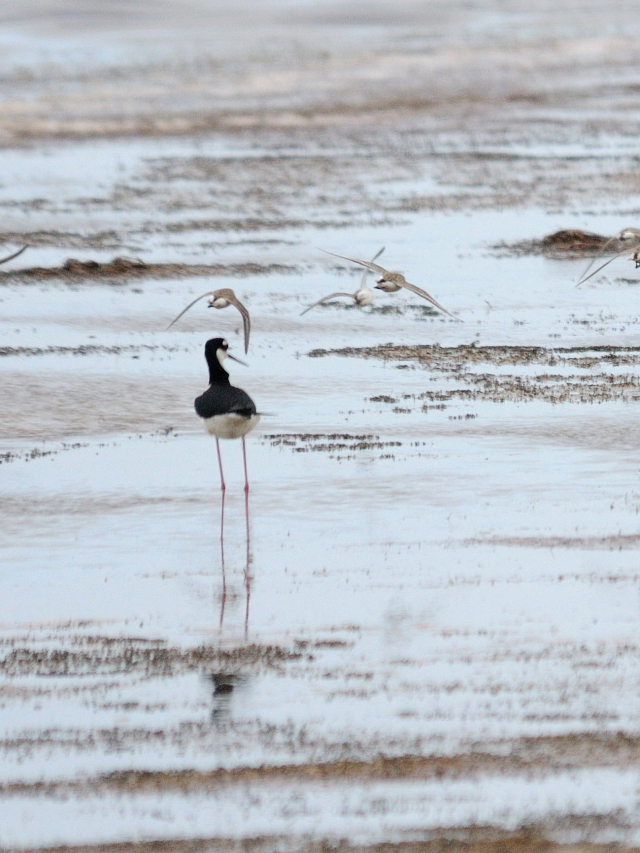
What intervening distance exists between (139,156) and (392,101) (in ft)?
36.5

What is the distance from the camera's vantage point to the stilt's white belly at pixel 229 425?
11750 millimetres

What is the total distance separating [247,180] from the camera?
29297mm

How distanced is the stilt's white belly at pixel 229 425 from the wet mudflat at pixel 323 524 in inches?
14.5

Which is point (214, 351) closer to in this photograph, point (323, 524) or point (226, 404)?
point (226, 404)

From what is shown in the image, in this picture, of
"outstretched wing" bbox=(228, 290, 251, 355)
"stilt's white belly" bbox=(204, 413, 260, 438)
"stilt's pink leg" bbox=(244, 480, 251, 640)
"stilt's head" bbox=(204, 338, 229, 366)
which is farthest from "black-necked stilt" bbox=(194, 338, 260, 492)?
"outstretched wing" bbox=(228, 290, 251, 355)

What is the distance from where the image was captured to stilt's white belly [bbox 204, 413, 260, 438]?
463 inches

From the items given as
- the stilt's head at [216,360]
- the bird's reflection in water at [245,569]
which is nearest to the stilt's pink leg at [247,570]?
the bird's reflection in water at [245,569]

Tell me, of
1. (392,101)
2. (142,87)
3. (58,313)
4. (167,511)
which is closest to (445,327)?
(58,313)

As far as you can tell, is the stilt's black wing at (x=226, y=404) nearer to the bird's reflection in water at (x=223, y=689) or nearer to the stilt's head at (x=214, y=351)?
the stilt's head at (x=214, y=351)

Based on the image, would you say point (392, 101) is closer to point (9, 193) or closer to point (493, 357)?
point (9, 193)

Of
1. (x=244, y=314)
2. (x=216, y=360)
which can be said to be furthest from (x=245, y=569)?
(x=244, y=314)

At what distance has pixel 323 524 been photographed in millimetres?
10789

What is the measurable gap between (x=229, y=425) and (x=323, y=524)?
1369 mm

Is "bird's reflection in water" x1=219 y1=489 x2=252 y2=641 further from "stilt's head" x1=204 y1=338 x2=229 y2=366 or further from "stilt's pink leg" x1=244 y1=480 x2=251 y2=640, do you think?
"stilt's head" x1=204 y1=338 x2=229 y2=366
